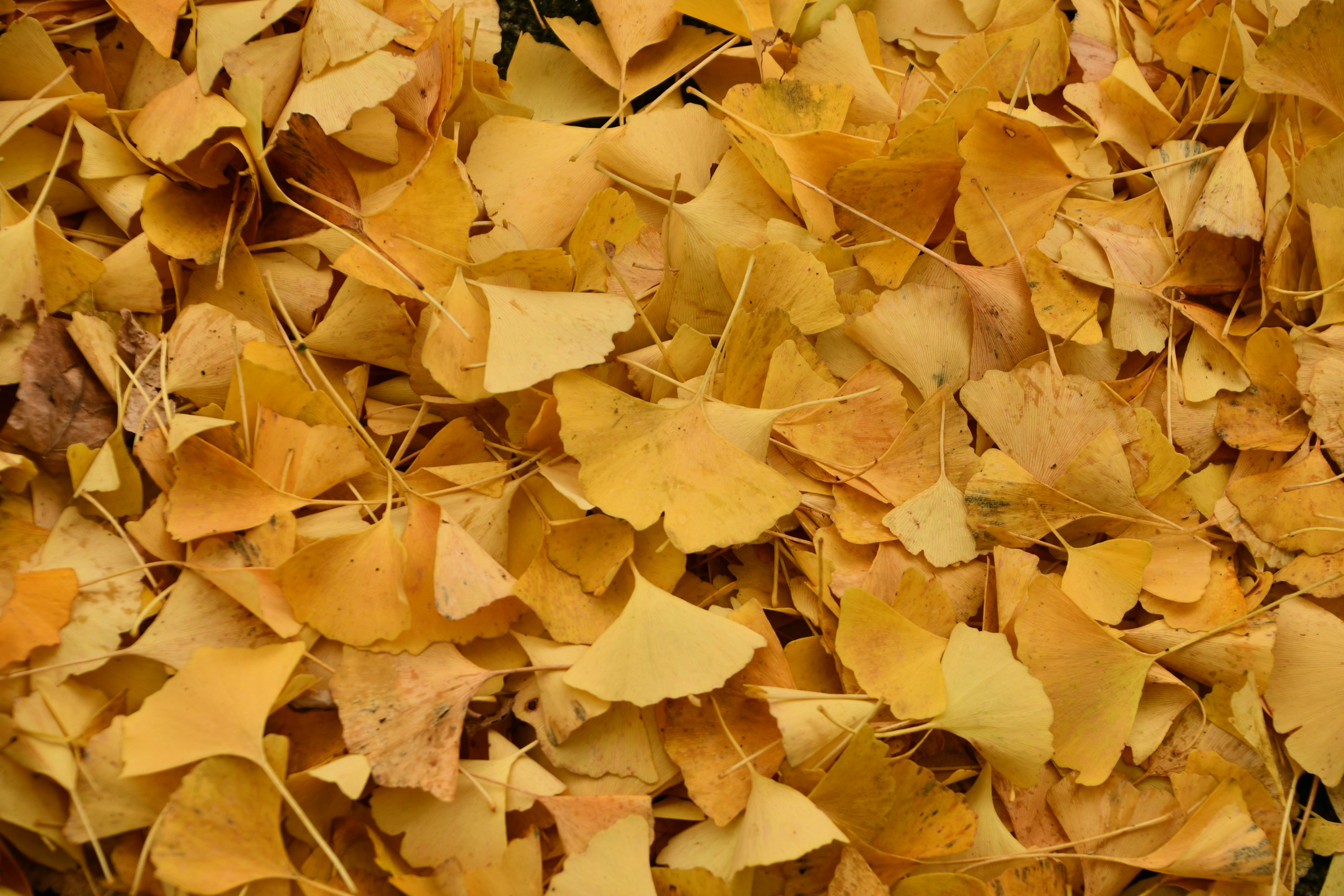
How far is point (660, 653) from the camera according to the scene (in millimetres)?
649

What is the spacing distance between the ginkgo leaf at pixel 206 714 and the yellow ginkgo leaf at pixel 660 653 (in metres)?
0.20

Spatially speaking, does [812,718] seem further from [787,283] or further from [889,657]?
[787,283]

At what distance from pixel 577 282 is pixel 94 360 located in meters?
0.36

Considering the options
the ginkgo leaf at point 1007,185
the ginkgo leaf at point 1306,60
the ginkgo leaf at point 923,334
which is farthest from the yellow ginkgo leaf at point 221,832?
the ginkgo leaf at point 1306,60

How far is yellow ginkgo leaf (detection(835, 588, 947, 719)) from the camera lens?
67cm

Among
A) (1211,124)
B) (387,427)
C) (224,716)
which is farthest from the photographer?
(1211,124)

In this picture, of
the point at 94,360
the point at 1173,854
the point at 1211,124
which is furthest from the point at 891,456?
the point at 94,360

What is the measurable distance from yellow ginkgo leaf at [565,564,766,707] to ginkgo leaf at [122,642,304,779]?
203 millimetres

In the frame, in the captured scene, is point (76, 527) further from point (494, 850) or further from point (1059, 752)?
point (1059, 752)

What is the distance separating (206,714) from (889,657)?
1.55 feet

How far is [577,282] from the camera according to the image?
76cm

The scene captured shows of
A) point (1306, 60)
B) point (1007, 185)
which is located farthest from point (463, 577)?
point (1306, 60)

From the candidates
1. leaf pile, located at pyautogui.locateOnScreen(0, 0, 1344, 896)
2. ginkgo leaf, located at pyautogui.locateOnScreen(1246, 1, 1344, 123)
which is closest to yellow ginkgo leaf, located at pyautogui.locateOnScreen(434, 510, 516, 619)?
leaf pile, located at pyautogui.locateOnScreen(0, 0, 1344, 896)

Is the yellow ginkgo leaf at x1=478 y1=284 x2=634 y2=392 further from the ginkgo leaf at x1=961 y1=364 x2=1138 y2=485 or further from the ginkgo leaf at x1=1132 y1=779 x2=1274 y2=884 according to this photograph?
the ginkgo leaf at x1=1132 y1=779 x2=1274 y2=884
